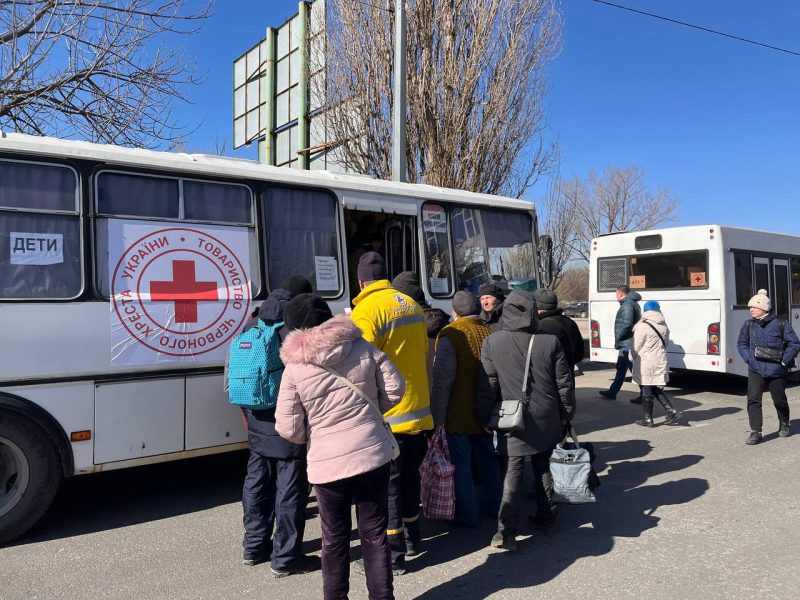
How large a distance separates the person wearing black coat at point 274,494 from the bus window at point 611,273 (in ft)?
30.4

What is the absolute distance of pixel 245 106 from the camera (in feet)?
73.4

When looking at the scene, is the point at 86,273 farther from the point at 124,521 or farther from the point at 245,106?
the point at 245,106

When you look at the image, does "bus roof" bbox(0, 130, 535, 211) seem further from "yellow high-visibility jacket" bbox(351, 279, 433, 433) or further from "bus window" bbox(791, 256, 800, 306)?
"bus window" bbox(791, 256, 800, 306)

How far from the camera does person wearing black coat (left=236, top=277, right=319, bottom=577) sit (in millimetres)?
4156

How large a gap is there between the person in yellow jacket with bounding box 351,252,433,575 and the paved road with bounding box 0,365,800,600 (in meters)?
0.28

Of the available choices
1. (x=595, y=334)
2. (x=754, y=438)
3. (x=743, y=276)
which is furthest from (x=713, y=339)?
(x=754, y=438)

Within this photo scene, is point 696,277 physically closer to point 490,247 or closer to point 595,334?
point 595,334

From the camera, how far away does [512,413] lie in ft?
14.6

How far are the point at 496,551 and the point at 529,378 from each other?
119cm

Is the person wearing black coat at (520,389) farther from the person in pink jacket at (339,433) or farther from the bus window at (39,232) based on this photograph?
the bus window at (39,232)

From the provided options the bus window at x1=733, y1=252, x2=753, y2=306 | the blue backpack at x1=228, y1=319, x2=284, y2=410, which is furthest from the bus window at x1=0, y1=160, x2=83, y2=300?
the bus window at x1=733, y1=252, x2=753, y2=306

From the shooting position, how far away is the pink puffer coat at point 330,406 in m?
3.25

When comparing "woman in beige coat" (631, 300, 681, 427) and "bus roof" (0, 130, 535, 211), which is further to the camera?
"woman in beige coat" (631, 300, 681, 427)

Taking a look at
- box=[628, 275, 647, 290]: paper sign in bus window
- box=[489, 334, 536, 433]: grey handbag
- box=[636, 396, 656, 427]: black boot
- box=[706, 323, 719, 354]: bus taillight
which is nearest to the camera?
box=[489, 334, 536, 433]: grey handbag
